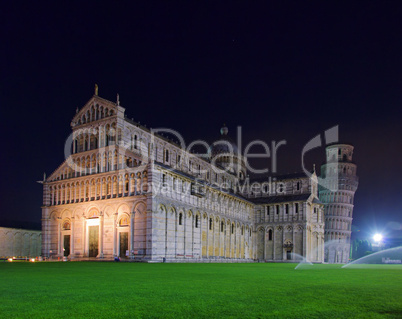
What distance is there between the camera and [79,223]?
4953 centimetres

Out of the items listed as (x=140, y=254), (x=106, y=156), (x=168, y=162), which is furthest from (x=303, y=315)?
(x=168, y=162)

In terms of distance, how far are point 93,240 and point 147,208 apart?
33.3 feet

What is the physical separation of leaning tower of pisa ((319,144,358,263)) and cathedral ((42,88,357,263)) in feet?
56.8

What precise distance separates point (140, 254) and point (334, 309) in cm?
3655

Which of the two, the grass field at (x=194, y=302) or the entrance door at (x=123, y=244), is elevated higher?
the grass field at (x=194, y=302)

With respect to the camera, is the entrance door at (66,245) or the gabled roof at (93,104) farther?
the entrance door at (66,245)

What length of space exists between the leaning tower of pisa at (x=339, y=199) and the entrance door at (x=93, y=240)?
5565 centimetres

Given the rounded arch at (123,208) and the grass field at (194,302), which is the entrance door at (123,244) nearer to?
the rounded arch at (123,208)

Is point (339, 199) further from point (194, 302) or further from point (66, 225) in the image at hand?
point (194, 302)

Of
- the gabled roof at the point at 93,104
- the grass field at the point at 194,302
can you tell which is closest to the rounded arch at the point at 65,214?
the gabled roof at the point at 93,104

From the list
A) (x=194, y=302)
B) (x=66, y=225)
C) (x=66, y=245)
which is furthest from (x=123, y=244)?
(x=194, y=302)

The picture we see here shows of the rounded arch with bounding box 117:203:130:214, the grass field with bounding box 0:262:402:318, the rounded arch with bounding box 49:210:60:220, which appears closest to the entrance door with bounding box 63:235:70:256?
the rounded arch with bounding box 49:210:60:220

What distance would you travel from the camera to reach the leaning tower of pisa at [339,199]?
85.9m

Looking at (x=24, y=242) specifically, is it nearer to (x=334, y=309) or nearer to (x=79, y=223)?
(x=79, y=223)
